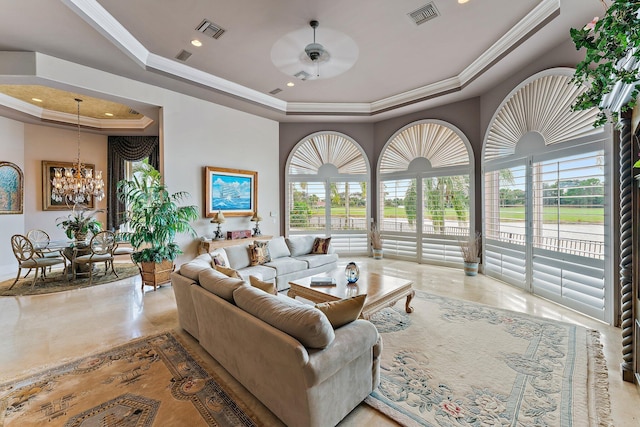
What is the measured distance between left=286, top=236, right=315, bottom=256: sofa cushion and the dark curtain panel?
5.17m

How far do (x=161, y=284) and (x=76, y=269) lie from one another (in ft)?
8.38

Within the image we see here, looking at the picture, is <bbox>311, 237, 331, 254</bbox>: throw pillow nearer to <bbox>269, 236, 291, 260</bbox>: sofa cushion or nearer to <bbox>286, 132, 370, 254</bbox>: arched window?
<bbox>269, 236, 291, 260</bbox>: sofa cushion

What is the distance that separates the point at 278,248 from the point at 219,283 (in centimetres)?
259

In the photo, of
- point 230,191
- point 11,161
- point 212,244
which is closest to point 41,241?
point 11,161

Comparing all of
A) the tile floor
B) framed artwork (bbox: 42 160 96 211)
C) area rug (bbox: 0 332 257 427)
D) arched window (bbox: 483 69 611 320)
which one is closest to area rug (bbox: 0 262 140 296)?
the tile floor

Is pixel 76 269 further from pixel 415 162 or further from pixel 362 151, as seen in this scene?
pixel 415 162

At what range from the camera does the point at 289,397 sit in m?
1.62

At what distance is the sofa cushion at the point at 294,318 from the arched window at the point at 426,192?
5.02 metres

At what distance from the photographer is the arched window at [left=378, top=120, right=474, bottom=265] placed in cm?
575

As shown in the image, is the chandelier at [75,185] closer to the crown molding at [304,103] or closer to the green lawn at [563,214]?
the crown molding at [304,103]

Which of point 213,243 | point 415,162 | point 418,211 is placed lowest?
point 213,243

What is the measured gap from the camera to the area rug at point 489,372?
1.81 meters

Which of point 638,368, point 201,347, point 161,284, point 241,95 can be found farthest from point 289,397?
point 241,95

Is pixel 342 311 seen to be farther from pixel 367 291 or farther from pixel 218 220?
pixel 218 220
